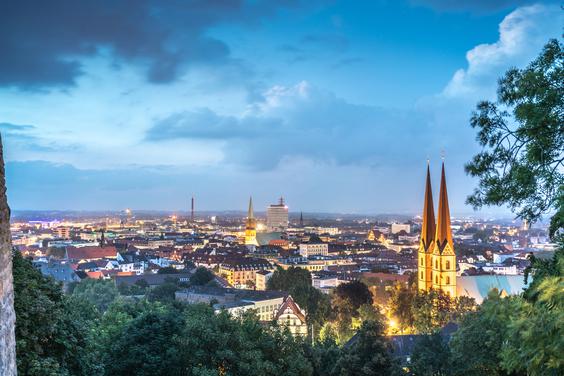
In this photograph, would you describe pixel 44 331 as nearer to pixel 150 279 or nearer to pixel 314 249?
pixel 150 279

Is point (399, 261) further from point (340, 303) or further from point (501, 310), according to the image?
point (501, 310)

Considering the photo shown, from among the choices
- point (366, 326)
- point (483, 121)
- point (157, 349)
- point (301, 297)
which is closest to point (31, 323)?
point (157, 349)

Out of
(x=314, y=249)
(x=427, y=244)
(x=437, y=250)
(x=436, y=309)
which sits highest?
(x=427, y=244)

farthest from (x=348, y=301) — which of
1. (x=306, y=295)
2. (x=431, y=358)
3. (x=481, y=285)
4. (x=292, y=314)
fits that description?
(x=431, y=358)

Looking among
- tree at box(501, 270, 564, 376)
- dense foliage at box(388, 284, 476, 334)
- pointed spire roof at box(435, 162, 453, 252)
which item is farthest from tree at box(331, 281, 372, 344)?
tree at box(501, 270, 564, 376)

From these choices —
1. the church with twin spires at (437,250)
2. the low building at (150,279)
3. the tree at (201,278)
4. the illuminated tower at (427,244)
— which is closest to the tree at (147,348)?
the church with twin spires at (437,250)

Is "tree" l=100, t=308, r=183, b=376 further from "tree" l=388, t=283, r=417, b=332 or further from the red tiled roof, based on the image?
the red tiled roof

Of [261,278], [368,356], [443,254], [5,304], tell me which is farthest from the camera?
[261,278]
